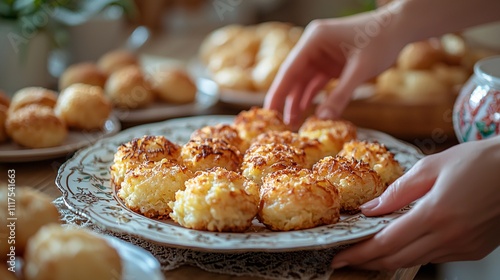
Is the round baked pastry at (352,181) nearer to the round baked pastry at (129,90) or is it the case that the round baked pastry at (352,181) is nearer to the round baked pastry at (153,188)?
the round baked pastry at (153,188)

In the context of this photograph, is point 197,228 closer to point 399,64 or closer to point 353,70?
point 353,70

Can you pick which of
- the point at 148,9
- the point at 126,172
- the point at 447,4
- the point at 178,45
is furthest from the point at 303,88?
the point at 148,9

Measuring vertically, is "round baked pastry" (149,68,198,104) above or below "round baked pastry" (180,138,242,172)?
below

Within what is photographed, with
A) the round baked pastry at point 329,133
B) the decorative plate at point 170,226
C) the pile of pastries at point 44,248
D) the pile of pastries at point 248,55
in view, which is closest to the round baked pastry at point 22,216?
the pile of pastries at point 44,248

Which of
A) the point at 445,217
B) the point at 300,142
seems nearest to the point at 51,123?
the point at 300,142

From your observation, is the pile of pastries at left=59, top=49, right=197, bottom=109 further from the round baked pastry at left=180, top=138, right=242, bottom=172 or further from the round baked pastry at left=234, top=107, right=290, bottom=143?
the round baked pastry at left=180, top=138, right=242, bottom=172

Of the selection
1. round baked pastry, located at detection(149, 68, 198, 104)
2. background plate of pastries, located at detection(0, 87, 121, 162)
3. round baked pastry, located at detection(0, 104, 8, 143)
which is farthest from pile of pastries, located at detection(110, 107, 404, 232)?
round baked pastry, located at detection(149, 68, 198, 104)

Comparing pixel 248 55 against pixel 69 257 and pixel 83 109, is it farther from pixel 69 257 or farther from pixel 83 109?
pixel 69 257
